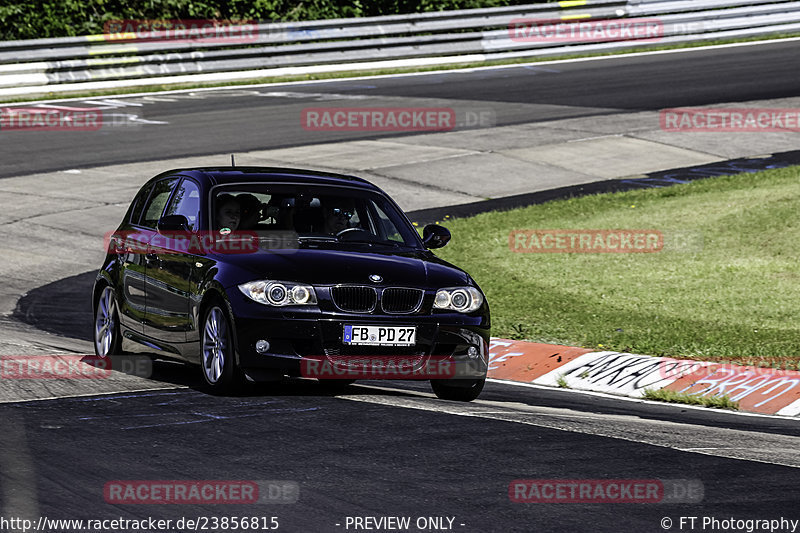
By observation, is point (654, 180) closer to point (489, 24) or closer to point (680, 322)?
point (680, 322)

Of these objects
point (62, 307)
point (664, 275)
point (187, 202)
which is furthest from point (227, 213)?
point (664, 275)

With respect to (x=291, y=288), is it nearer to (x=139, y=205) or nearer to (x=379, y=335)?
(x=379, y=335)

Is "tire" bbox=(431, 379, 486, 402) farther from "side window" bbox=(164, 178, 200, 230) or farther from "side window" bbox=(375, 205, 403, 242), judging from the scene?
"side window" bbox=(164, 178, 200, 230)

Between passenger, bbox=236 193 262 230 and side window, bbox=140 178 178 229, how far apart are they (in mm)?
886

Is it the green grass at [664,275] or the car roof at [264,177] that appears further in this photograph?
the green grass at [664,275]

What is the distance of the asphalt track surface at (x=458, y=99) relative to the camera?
2380 centimetres

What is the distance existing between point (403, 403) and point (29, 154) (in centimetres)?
1609

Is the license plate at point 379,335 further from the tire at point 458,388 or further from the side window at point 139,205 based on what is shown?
the side window at point 139,205

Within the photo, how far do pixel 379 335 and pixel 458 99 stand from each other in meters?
20.7

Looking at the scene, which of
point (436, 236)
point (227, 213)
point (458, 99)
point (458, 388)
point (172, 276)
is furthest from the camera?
point (458, 99)

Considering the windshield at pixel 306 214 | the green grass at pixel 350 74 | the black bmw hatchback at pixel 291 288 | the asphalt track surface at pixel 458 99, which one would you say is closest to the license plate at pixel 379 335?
the black bmw hatchback at pixel 291 288

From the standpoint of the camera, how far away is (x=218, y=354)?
29.2 feet

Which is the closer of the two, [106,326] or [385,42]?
[106,326]

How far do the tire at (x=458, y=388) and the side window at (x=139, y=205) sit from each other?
296 centimetres
